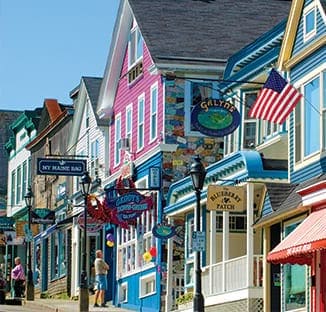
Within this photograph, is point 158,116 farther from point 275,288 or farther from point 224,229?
point 275,288

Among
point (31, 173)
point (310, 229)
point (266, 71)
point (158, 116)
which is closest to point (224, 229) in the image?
point (266, 71)

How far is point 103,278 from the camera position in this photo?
3550cm

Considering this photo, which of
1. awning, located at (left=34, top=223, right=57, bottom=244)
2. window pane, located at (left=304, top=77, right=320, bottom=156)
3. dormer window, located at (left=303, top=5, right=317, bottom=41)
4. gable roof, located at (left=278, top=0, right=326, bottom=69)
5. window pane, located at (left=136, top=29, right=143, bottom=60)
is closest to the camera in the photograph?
window pane, located at (left=304, top=77, right=320, bottom=156)

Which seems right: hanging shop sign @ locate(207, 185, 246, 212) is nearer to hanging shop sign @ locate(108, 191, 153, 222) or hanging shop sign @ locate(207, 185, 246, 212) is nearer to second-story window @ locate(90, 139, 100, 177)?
hanging shop sign @ locate(108, 191, 153, 222)

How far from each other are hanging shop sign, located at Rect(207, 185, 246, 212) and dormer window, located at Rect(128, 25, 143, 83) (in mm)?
12557

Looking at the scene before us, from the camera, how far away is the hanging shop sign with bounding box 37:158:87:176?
1517 inches

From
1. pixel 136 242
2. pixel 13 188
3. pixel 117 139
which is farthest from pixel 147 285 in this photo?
pixel 13 188

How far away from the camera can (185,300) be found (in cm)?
2967

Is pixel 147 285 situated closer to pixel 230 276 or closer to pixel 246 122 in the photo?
pixel 246 122

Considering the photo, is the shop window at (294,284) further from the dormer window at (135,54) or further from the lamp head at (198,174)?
the dormer window at (135,54)

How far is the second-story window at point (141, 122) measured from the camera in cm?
3653

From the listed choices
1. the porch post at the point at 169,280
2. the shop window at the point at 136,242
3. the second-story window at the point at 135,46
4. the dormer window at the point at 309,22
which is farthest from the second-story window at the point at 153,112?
the dormer window at the point at 309,22

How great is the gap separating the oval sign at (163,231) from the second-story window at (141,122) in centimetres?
651

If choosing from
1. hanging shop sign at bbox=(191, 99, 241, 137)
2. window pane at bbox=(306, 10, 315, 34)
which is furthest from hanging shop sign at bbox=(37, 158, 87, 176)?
window pane at bbox=(306, 10, 315, 34)
